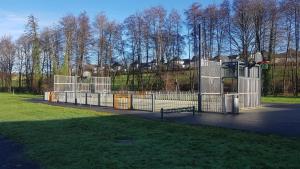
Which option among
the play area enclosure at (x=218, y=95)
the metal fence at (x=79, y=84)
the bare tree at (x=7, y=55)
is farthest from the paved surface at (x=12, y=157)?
the bare tree at (x=7, y=55)

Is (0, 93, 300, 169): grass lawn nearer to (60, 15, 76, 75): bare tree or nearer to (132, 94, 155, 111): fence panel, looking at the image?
(132, 94, 155, 111): fence panel

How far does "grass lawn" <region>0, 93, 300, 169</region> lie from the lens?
330 inches

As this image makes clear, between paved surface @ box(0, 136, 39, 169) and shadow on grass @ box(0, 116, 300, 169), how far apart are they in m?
0.26

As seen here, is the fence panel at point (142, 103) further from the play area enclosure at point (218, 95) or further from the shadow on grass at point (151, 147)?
the shadow on grass at point (151, 147)

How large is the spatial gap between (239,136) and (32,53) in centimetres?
6913

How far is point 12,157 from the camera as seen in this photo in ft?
31.2

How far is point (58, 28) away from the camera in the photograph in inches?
2808

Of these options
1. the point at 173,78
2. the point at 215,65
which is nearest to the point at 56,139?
the point at 215,65

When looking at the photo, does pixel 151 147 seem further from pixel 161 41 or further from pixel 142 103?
pixel 161 41

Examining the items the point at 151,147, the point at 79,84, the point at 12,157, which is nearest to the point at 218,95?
the point at 151,147

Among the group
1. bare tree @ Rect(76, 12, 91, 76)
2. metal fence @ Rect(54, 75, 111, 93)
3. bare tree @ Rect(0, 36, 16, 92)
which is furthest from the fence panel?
bare tree @ Rect(0, 36, 16, 92)

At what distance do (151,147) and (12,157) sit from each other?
3.61m

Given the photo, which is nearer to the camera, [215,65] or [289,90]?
[215,65]

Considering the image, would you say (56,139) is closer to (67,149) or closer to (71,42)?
(67,149)
